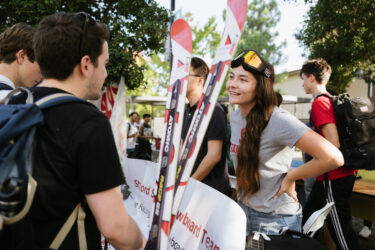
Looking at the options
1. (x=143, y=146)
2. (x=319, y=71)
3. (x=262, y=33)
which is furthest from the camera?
(x=262, y=33)

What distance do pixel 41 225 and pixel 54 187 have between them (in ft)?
0.51

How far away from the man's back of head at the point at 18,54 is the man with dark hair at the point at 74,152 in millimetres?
1212

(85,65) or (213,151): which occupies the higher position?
(85,65)

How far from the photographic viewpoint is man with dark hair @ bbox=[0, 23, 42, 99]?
2.19 m

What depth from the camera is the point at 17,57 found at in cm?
224

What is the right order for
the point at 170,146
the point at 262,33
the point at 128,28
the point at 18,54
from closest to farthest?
the point at 170,146 < the point at 18,54 < the point at 128,28 < the point at 262,33

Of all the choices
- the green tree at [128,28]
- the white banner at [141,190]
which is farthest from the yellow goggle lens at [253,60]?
the green tree at [128,28]

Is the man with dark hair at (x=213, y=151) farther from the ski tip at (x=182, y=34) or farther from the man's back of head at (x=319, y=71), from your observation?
the man's back of head at (x=319, y=71)

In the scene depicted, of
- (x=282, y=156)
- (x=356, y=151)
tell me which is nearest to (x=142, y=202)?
(x=282, y=156)

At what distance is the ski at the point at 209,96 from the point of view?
1.53 m

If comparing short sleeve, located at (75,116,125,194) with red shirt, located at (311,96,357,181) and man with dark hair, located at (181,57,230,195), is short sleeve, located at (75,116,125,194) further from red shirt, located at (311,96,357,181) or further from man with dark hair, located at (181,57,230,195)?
red shirt, located at (311,96,357,181)

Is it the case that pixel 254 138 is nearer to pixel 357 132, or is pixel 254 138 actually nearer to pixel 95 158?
pixel 95 158

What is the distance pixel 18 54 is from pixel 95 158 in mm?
1639

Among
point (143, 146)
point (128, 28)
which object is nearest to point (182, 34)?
point (128, 28)
